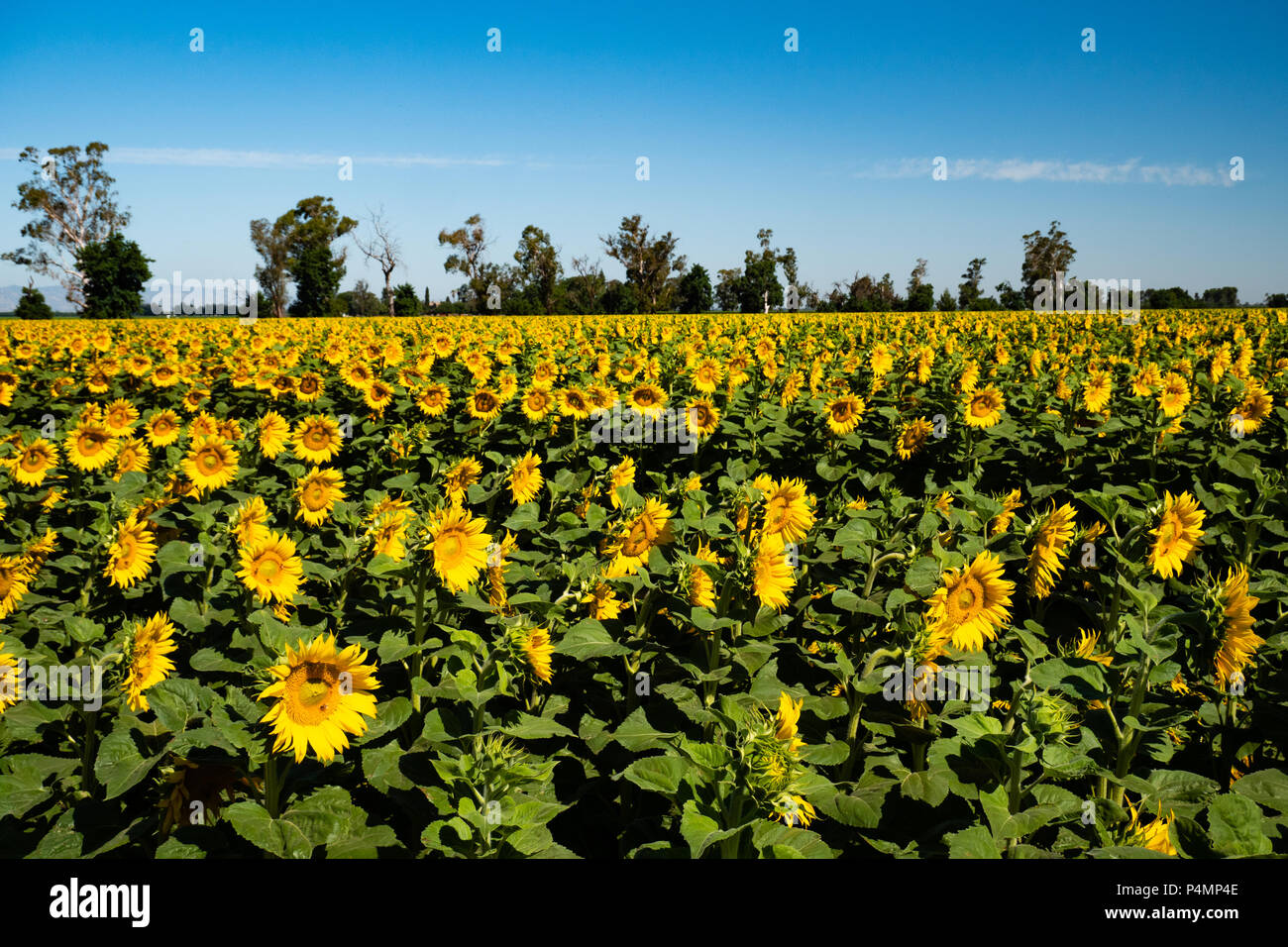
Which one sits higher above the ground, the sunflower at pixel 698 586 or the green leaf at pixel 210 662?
the sunflower at pixel 698 586

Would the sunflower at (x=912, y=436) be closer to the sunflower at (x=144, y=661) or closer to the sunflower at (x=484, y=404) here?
the sunflower at (x=484, y=404)

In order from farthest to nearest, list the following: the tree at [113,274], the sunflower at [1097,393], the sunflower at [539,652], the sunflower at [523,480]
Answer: the tree at [113,274], the sunflower at [1097,393], the sunflower at [523,480], the sunflower at [539,652]

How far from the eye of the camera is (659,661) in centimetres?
314

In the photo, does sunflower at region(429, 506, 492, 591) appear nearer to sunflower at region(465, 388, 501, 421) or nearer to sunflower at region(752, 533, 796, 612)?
sunflower at region(752, 533, 796, 612)

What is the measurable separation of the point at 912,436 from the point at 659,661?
417 cm

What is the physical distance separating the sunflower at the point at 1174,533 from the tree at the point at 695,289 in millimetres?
67234

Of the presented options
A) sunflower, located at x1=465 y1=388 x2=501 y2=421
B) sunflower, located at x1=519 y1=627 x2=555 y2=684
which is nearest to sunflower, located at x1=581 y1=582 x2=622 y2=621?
sunflower, located at x1=519 y1=627 x2=555 y2=684

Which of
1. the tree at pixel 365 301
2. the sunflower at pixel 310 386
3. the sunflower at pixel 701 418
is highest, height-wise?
the tree at pixel 365 301

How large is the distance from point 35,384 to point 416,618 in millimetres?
10583

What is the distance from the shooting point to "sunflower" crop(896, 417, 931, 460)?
624cm

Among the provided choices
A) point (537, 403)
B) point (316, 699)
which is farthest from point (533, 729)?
point (537, 403)

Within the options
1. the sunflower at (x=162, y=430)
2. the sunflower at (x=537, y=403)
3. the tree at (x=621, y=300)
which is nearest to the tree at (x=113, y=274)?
the tree at (x=621, y=300)

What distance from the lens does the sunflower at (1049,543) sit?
3.21m
